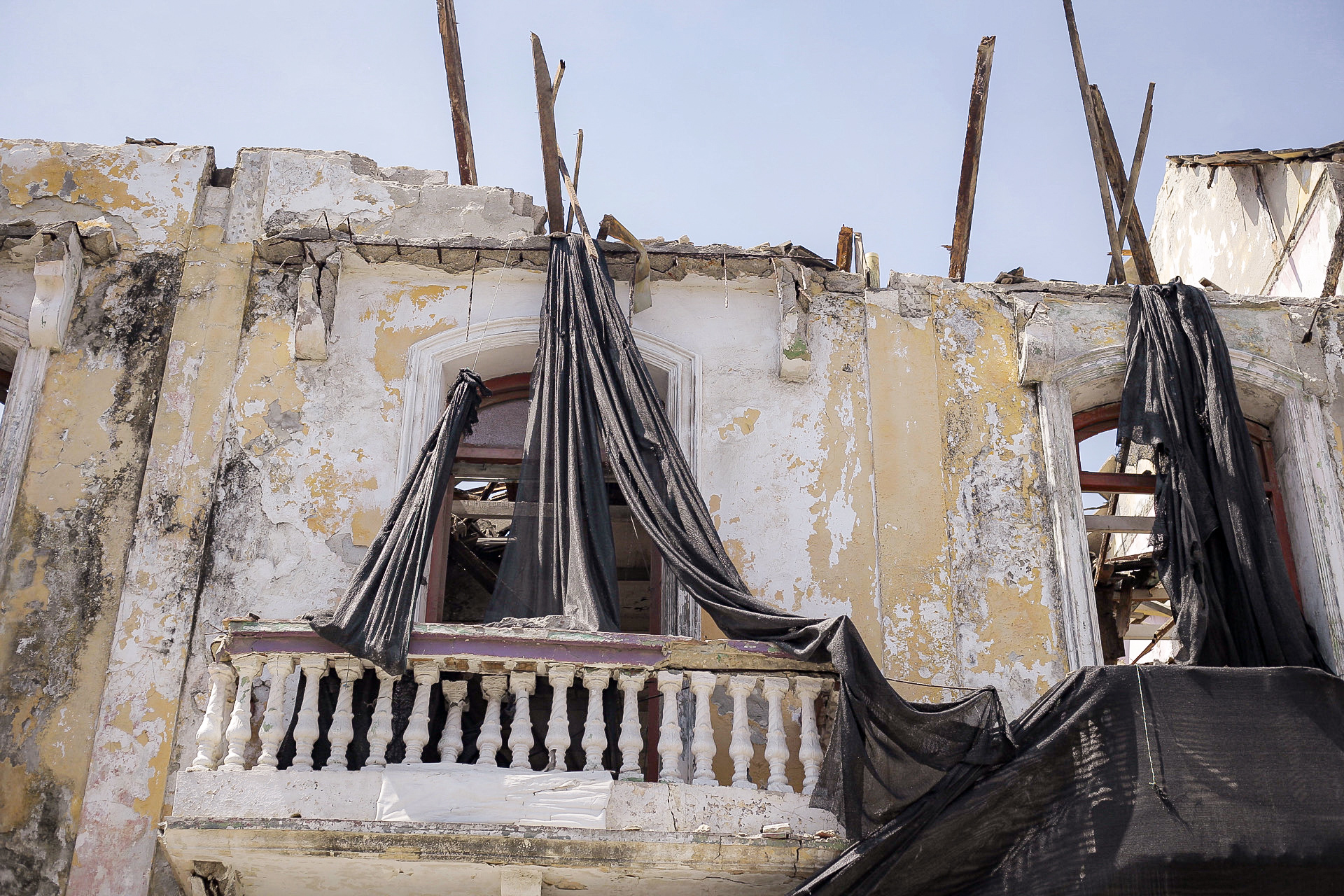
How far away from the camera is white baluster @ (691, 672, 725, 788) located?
23.1 feet

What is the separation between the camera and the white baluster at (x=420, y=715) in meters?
6.92

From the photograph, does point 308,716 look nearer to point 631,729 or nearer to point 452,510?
point 631,729

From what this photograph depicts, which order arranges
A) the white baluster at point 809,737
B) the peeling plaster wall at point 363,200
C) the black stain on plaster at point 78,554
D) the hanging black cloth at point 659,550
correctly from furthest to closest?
the peeling plaster wall at point 363,200 < the black stain on plaster at point 78,554 < the white baluster at point 809,737 < the hanging black cloth at point 659,550

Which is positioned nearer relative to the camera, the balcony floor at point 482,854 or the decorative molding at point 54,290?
the balcony floor at point 482,854

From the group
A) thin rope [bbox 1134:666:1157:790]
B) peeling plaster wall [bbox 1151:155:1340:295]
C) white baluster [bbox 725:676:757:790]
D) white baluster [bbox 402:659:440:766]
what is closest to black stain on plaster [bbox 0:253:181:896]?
white baluster [bbox 402:659:440:766]

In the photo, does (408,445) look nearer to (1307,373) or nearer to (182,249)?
(182,249)

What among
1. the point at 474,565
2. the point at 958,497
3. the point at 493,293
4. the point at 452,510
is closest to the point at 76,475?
the point at 452,510

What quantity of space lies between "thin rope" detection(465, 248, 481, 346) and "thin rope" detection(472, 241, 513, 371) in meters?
0.03

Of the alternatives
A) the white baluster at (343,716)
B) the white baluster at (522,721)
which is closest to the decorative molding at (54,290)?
the white baluster at (343,716)

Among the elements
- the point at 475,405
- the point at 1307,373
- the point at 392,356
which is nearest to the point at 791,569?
the point at 475,405

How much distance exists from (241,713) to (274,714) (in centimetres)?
19

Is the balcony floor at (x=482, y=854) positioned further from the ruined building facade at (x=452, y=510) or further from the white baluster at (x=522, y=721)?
the white baluster at (x=522, y=721)

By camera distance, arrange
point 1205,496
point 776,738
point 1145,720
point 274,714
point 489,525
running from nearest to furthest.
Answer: point 1145,720 < point 274,714 < point 776,738 < point 1205,496 < point 489,525

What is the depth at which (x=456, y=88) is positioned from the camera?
390 inches
